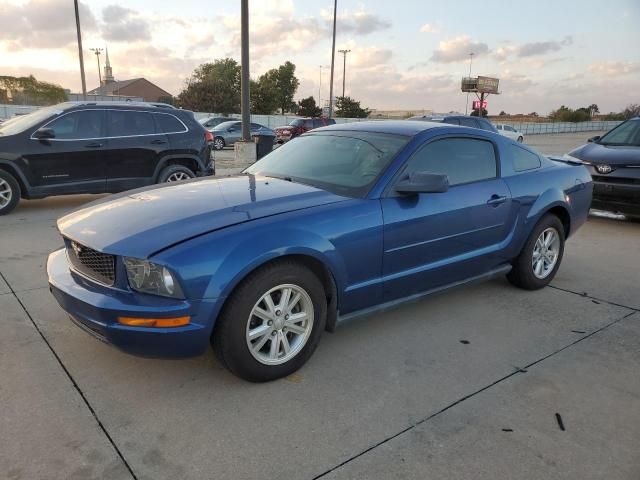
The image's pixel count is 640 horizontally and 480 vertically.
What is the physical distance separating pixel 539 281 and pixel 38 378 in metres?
4.14

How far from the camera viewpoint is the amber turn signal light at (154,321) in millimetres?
2590

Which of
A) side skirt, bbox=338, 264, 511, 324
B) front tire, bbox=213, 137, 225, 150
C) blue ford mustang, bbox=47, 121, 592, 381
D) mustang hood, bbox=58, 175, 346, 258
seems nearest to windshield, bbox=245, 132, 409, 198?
blue ford mustang, bbox=47, 121, 592, 381

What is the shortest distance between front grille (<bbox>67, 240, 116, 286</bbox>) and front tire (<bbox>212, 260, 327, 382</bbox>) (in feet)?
2.15

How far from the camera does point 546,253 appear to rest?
482 cm

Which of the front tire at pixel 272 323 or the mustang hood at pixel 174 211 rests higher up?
the mustang hood at pixel 174 211

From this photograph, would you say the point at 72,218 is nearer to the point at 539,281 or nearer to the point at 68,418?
the point at 68,418

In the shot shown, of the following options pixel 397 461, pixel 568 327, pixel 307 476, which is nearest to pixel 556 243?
pixel 568 327

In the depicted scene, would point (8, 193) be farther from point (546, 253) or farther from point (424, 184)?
point (546, 253)

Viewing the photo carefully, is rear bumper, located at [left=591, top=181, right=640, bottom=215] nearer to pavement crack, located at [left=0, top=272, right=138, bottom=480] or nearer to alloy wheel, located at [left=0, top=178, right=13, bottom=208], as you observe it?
pavement crack, located at [left=0, top=272, right=138, bottom=480]

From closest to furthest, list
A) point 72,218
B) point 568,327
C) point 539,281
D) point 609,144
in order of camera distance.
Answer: point 72,218 < point 568,327 < point 539,281 < point 609,144

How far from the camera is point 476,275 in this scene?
414cm

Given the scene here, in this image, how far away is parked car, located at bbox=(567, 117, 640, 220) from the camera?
740cm

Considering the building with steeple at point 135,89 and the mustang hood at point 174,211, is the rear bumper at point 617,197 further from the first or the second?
the building with steeple at point 135,89

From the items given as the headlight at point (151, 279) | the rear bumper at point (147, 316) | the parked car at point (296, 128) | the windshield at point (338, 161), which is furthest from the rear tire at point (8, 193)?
the parked car at point (296, 128)
